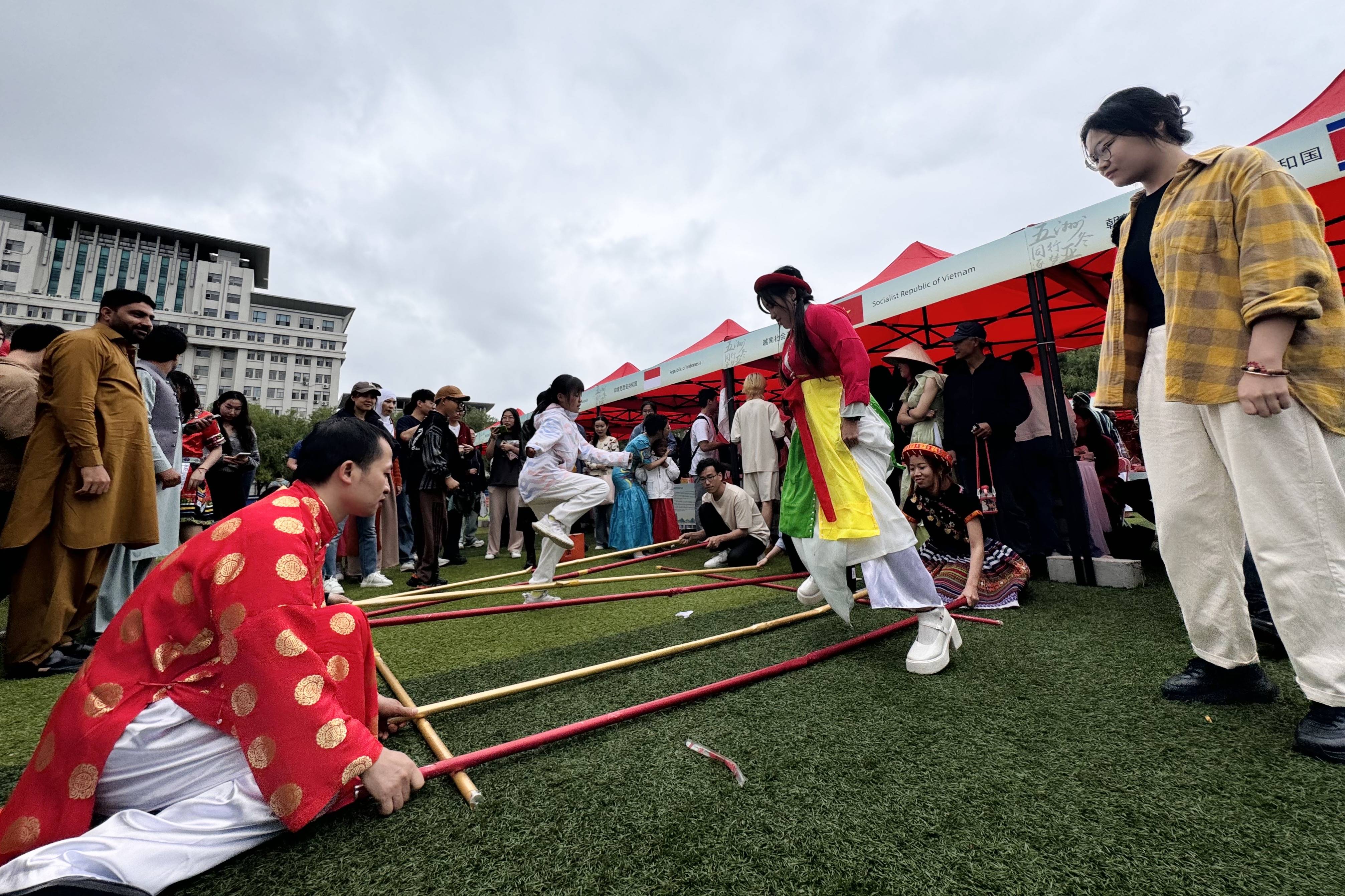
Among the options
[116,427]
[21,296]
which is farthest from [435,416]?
[21,296]

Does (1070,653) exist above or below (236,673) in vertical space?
below

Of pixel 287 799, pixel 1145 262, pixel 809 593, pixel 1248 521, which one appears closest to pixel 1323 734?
pixel 1248 521

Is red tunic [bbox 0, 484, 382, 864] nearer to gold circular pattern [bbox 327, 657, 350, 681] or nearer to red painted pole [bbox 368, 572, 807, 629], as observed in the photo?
gold circular pattern [bbox 327, 657, 350, 681]

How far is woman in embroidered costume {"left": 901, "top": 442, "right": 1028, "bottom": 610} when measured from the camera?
2955 mm

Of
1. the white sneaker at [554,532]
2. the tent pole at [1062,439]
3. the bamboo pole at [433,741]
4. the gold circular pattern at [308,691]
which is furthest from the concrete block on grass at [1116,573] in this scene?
the gold circular pattern at [308,691]

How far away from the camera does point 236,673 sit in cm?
107

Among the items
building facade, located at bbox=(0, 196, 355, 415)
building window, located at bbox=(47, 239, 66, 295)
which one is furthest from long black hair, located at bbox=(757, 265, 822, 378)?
building window, located at bbox=(47, 239, 66, 295)

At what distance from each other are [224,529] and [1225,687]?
8.58 feet

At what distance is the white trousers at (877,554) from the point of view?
217 centimetres

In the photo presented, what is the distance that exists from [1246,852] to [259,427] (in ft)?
140

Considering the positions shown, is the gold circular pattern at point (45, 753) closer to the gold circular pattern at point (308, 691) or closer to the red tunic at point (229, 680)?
the red tunic at point (229, 680)

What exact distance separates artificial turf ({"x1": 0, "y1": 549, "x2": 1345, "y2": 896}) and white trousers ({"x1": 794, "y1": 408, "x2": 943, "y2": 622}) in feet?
0.90

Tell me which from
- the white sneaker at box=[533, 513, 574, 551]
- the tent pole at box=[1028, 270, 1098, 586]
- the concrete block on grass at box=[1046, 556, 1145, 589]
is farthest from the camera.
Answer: the white sneaker at box=[533, 513, 574, 551]

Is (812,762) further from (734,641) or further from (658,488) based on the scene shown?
(658,488)
